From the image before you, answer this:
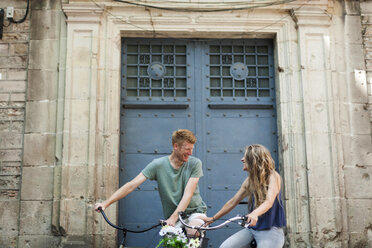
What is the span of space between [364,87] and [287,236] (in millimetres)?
2448

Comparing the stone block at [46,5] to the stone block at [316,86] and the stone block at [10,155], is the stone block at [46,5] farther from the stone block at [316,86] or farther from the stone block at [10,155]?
the stone block at [316,86]

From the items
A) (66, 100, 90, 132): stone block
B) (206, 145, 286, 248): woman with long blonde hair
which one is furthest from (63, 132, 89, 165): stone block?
(206, 145, 286, 248): woman with long blonde hair

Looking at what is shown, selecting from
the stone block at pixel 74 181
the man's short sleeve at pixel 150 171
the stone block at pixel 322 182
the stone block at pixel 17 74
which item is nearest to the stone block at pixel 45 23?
the stone block at pixel 17 74

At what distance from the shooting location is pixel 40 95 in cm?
689

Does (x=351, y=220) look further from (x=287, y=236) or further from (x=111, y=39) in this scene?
(x=111, y=39)

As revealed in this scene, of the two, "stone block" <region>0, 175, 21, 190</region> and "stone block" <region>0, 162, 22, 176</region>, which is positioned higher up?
"stone block" <region>0, 162, 22, 176</region>

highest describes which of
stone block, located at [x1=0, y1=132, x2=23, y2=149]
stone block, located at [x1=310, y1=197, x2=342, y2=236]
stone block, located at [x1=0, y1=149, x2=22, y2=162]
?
stone block, located at [x1=0, y1=132, x2=23, y2=149]

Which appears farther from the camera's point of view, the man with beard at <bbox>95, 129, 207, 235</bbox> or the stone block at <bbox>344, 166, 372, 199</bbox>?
the stone block at <bbox>344, 166, 372, 199</bbox>

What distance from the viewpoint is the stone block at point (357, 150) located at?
686 cm

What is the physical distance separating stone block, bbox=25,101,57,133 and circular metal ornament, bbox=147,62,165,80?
149cm

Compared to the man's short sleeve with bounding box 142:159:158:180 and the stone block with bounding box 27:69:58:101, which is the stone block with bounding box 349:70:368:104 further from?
the stone block with bounding box 27:69:58:101

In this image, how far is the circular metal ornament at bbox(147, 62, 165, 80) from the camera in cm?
730

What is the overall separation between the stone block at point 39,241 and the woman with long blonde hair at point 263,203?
2.84m

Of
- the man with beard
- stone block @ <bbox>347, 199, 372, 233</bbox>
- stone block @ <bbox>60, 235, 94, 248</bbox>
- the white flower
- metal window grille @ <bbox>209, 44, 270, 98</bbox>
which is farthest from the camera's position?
metal window grille @ <bbox>209, 44, 270, 98</bbox>
